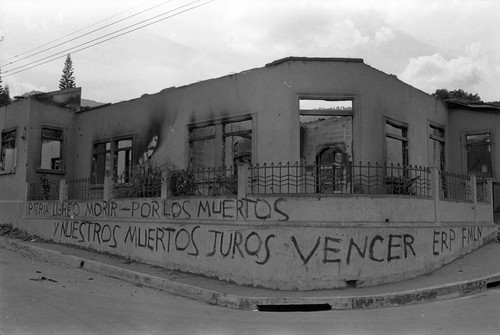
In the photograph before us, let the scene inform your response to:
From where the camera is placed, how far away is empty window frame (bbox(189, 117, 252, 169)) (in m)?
11.9

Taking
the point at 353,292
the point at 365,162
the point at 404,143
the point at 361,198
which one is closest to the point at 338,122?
the point at 404,143

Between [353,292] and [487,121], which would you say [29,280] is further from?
[487,121]

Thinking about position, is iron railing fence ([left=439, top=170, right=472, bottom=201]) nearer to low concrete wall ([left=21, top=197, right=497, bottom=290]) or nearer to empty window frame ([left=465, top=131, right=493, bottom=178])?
low concrete wall ([left=21, top=197, right=497, bottom=290])

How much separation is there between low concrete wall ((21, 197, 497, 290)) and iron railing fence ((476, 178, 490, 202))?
1.66 m

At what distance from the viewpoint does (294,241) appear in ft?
28.4

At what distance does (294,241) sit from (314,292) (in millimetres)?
971

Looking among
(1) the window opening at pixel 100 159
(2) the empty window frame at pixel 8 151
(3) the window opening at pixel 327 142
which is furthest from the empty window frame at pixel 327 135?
(2) the empty window frame at pixel 8 151

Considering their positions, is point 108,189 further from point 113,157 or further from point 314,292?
point 314,292

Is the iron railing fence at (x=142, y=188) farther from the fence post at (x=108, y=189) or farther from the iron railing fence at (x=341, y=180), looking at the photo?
the iron railing fence at (x=341, y=180)

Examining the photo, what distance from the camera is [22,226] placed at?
48.2ft

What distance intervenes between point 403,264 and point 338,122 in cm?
740

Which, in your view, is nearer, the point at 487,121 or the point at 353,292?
the point at 353,292

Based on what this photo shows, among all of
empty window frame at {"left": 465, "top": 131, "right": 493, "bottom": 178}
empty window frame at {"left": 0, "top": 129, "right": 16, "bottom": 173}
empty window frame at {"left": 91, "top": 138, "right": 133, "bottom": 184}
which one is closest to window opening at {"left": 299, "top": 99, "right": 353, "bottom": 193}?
empty window frame at {"left": 465, "top": 131, "right": 493, "bottom": 178}

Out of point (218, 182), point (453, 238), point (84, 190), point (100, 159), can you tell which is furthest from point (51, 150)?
point (453, 238)
